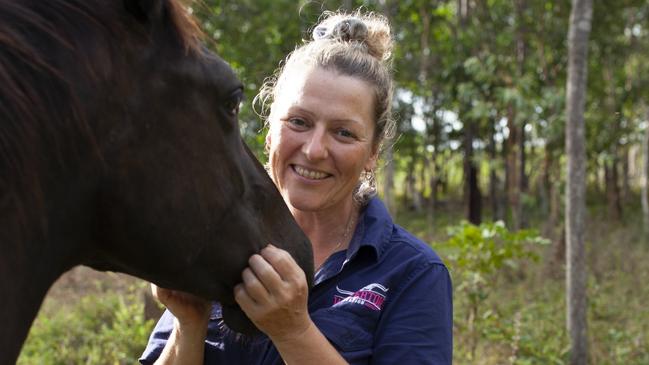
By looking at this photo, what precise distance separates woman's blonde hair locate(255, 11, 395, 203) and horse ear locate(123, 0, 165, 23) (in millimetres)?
777

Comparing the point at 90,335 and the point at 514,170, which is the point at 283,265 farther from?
the point at 514,170

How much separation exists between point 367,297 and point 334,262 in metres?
0.18

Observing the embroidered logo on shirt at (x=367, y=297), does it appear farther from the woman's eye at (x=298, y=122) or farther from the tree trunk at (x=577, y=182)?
the tree trunk at (x=577, y=182)

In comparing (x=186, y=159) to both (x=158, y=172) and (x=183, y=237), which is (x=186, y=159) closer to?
(x=158, y=172)

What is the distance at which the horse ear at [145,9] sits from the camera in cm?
144

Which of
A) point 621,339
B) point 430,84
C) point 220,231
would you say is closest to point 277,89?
point 220,231

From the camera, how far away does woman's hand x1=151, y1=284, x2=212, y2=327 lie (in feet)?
6.33

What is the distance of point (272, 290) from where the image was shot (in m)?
1.70

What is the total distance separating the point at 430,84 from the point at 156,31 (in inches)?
657

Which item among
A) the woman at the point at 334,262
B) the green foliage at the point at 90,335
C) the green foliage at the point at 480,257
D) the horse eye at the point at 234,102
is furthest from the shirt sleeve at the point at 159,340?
the green foliage at the point at 480,257

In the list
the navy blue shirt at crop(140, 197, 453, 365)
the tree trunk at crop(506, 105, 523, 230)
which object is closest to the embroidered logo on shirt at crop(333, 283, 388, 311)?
the navy blue shirt at crop(140, 197, 453, 365)

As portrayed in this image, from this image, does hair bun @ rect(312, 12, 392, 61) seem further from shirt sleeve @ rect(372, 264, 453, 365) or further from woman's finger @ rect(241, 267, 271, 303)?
woman's finger @ rect(241, 267, 271, 303)

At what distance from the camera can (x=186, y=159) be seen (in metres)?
1.52

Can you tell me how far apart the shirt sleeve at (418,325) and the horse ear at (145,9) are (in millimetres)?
996
